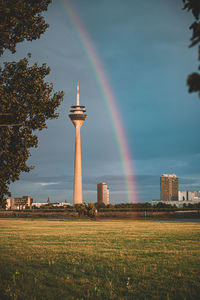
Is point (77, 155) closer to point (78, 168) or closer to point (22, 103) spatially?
point (78, 168)

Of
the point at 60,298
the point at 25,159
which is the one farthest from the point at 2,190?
the point at 60,298

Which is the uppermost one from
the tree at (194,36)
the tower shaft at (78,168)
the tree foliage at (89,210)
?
the tower shaft at (78,168)

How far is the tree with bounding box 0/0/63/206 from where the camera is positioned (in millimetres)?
14438

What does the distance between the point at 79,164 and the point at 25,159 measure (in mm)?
163765

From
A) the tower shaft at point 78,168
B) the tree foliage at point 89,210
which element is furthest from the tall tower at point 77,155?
the tree foliage at point 89,210

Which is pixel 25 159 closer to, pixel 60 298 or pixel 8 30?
pixel 8 30

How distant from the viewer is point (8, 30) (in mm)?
12797

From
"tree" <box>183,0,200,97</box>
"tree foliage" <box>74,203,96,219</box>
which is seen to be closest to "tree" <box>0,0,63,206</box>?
"tree" <box>183,0,200,97</box>

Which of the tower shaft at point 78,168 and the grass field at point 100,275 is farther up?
the tower shaft at point 78,168

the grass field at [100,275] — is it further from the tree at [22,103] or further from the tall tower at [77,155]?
the tall tower at [77,155]

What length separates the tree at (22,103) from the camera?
47.4ft

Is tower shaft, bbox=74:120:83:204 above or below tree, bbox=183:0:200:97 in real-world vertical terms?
above

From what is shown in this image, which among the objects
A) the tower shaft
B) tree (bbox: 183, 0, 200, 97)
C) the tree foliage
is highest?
the tower shaft

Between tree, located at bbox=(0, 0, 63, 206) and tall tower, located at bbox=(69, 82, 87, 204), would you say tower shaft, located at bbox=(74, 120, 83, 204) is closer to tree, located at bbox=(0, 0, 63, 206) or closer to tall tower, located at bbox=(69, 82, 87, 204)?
tall tower, located at bbox=(69, 82, 87, 204)
